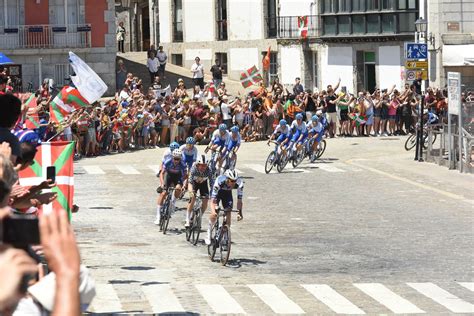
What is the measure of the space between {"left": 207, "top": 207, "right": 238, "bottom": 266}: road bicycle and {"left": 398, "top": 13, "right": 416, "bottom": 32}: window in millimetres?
33639

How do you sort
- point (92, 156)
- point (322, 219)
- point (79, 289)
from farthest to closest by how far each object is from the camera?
point (92, 156)
point (322, 219)
point (79, 289)

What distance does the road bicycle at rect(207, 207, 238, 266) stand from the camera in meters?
19.5

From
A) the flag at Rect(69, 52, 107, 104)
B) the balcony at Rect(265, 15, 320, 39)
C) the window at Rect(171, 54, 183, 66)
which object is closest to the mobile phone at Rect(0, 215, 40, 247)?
the flag at Rect(69, 52, 107, 104)

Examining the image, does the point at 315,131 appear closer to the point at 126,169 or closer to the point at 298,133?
the point at 298,133

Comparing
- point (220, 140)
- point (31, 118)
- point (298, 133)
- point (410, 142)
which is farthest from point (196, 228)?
point (410, 142)

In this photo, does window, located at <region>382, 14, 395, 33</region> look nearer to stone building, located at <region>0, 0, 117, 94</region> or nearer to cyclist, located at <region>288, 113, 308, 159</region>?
stone building, located at <region>0, 0, 117, 94</region>

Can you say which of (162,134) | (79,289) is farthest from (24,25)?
(79,289)

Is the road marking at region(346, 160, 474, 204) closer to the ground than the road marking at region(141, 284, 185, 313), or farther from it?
farther from it

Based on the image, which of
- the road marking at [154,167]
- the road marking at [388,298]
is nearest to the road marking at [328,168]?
the road marking at [154,167]

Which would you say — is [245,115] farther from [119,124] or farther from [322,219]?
[322,219]

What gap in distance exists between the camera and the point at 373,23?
54000 millimetres

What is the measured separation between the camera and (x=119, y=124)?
39.3 metres

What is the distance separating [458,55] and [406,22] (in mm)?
3842

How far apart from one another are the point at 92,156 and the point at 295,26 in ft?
67.4
